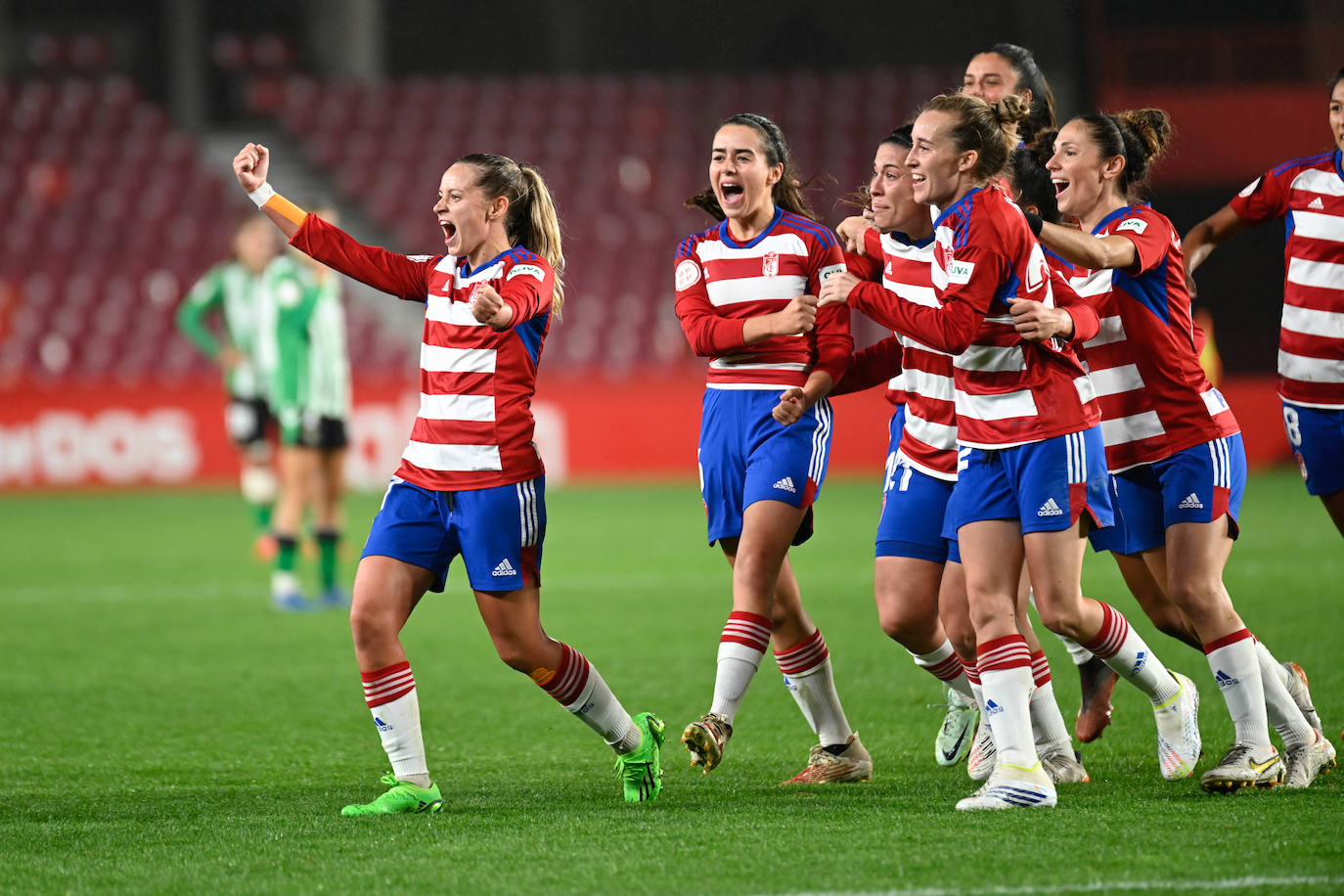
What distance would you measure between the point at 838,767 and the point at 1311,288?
7.10 feet

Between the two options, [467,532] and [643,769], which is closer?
[467,532]

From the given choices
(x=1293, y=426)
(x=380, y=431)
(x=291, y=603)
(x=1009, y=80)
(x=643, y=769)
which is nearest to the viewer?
(x=643, y=769)

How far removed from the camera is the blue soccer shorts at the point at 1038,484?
416 centimetres

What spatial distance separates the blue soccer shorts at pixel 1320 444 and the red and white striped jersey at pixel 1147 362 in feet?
2.04

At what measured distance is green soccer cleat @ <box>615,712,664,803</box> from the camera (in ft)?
15.0

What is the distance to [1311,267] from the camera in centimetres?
512

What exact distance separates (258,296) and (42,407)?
727cm

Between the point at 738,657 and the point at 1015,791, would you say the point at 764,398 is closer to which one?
the point at 738,657

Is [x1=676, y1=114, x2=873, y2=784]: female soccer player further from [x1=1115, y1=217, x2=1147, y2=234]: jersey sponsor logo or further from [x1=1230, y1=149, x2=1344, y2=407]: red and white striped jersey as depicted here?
[x1=1230, y1=149, x2=1344, y2=407]: red and white striped jersey

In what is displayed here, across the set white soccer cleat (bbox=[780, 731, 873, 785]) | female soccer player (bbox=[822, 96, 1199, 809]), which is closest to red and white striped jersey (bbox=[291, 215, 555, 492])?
female soccer player (bbox=[822, 96, 1199, 809])

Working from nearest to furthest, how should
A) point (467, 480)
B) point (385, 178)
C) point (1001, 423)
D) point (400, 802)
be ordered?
1. point (1001, 423)
2. point (400, 802)
3. point (467, 480)
4. point (385, 178)

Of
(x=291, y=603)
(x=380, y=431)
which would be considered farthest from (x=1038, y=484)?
(x=380, y=431)

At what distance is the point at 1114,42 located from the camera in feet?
60.1

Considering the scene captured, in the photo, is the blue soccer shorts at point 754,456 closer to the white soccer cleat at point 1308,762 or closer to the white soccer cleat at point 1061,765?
the white soccer cleat at point 1061,765
